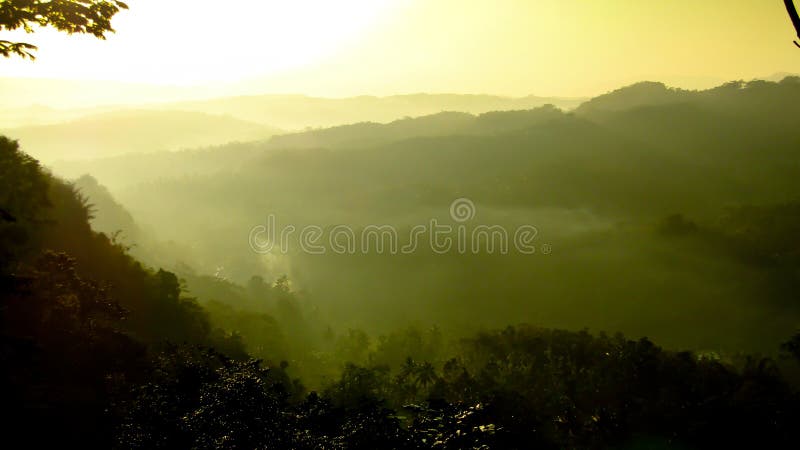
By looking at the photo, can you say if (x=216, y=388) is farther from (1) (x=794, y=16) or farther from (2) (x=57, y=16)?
(1) (x=794, y=16)

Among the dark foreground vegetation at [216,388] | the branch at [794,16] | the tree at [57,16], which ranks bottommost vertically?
the dark foreground vegetation at [216,388]

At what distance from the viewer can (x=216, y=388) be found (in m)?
15.8

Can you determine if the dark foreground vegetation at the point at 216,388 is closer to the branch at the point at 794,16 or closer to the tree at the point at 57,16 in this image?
the tree at the point at 57,16

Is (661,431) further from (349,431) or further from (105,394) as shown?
(105,394)

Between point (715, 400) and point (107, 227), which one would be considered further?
point (107, 227)

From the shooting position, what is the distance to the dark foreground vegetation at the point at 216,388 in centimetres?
1420

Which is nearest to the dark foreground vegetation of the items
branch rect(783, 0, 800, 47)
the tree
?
the tree

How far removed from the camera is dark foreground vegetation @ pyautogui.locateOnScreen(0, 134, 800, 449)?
1420 cm

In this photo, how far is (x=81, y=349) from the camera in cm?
2017

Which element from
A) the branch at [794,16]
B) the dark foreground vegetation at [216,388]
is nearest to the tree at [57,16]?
the dark foreground vegetation at [216,388]

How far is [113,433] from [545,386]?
39.0m

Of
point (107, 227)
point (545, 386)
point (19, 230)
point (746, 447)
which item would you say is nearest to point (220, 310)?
point (545, 386)

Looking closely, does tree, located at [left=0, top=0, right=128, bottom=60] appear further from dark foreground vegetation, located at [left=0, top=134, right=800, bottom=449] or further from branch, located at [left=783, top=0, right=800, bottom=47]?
branch, located at [left=783, top=0, right=800, bottom=47]

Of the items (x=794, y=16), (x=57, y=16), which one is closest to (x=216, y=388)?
(x=57, y=16)
